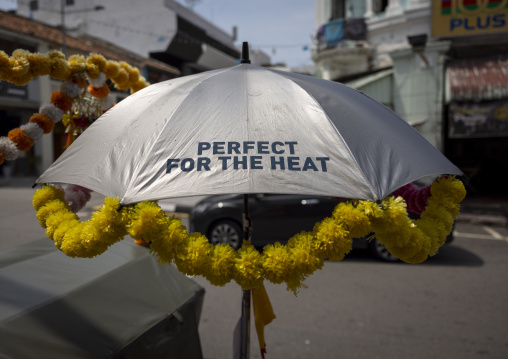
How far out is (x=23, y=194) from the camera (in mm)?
15195

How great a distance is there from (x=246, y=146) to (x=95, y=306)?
1.20 m

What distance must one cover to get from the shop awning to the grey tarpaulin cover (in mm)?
12043

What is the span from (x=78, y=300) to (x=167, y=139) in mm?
998

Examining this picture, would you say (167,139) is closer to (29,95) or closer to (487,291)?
(487,291)

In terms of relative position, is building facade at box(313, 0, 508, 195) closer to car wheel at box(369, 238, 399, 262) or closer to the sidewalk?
the sidewalk

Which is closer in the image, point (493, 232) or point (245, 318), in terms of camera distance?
point (245, 318)

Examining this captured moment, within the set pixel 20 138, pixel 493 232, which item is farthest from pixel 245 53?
pixel 493 232

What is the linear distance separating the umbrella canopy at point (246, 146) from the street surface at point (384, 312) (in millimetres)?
2645

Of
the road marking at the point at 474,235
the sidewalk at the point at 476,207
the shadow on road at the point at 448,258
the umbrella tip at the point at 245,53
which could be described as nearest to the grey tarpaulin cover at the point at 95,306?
the umbrella tip at the point at 245,53

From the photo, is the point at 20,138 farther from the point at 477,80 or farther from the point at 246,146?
the point at 477,80

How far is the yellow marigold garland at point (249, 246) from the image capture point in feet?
5.46

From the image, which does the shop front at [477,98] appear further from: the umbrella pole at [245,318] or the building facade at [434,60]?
the umbrella pole at [245,318]

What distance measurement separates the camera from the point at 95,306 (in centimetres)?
209

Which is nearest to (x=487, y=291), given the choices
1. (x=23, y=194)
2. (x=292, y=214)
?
(x=292, y=214)
